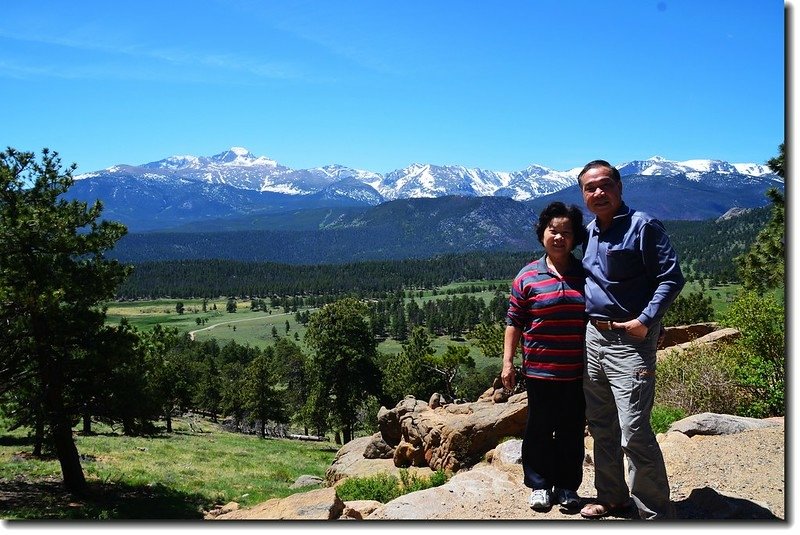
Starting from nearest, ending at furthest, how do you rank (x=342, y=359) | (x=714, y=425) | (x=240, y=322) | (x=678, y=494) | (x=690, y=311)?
(x=678, y=494) → (x=714, y=425) → (x=342, y=359) → (x=690, y=311) → (x=240, y=322)

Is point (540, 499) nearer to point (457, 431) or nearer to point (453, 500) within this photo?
point (453, 500)

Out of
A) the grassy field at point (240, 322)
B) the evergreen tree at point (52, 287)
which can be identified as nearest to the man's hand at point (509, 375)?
the evergreen tree at point (52, 287)

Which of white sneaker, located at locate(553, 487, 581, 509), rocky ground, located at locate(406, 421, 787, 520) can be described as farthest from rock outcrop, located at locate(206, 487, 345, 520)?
white sneaker, located at locate(553, 487, 581, 509)

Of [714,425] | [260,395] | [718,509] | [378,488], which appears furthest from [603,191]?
[260,395]

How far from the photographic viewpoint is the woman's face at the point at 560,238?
5.12 metres

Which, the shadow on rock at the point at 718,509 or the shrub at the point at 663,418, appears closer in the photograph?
the shadow on rock at the point at 718,509

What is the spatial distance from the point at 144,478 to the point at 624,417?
14.8 meters

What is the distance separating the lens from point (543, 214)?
5363mm

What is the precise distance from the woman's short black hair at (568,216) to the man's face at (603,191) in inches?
11.3

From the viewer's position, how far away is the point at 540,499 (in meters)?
5.37

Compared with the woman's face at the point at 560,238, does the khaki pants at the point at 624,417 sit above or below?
below

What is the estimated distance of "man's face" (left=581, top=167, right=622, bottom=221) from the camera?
4859 mm

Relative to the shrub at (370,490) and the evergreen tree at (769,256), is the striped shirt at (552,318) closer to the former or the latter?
the shrub at (370,490)

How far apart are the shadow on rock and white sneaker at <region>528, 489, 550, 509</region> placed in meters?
1.16
